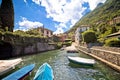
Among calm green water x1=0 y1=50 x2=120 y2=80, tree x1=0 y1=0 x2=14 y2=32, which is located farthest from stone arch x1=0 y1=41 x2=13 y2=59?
calm green water x1=0 y1=50 x2=120 y2=80

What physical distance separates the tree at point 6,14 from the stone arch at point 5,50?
31.6 ft

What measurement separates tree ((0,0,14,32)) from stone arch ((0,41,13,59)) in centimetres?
964

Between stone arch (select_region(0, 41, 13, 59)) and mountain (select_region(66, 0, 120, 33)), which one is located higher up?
mountain (select_region(66, 0, 120, 33))

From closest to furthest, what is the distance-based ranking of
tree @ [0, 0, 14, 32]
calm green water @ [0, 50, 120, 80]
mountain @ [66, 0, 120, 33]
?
calm green water @ [0, 50, 120, 80] → tree @ [0, 0, 14, 32] → mountain @ [66, 0, 120, 33]

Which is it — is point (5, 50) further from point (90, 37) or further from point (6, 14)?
point (90, 37)

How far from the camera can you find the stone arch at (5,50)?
101 feet

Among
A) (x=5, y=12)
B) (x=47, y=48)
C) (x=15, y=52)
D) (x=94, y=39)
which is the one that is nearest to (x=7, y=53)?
(x=15, y=52)

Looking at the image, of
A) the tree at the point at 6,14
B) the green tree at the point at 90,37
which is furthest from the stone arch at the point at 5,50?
the green tree at the point at 90,37

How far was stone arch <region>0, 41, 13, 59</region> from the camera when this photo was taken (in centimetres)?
3092

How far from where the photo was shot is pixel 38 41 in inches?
2019

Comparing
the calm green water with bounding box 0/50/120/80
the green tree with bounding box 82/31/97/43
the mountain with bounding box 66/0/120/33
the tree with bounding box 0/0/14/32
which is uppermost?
the mountain with bounding box 66/0/120/33

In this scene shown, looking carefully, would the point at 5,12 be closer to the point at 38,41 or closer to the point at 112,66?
the point at 38,41

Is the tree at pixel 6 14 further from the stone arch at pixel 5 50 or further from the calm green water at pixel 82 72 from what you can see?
the calm green water at pixel 82 72

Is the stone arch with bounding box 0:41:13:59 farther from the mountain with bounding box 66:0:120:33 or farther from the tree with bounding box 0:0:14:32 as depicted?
the mountain with bounding box 66:0:120:33
